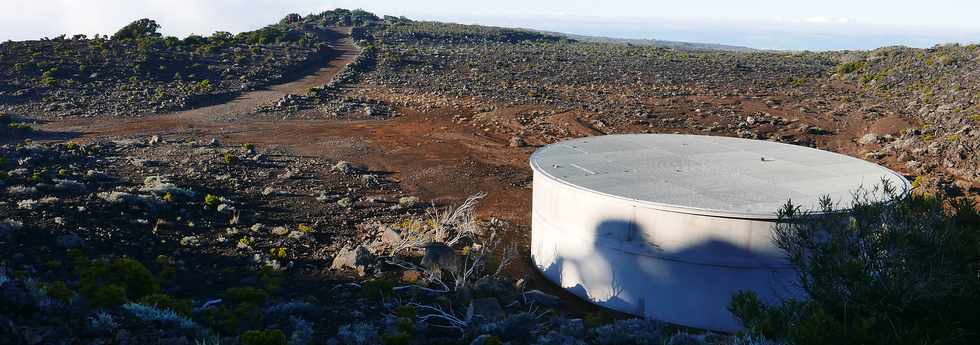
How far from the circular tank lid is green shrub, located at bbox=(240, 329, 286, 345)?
4.92 m

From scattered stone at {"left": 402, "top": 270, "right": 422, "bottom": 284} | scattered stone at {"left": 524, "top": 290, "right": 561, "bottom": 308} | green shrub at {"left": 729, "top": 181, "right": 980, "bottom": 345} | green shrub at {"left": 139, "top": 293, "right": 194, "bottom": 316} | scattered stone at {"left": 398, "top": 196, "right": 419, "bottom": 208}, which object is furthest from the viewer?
scattered stone at {"left": 398, "top": 196, "right": 419, "bottom": 208}

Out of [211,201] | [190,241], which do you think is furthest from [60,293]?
[211,201]

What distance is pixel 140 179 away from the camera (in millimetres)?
17875

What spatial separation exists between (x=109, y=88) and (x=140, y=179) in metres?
20.0

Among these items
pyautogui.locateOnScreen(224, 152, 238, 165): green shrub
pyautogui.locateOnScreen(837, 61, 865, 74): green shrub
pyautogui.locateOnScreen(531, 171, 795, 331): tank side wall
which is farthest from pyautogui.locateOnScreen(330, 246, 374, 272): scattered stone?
pyautogui.locateOnScreen(837, 61, 865, 74): green shrub

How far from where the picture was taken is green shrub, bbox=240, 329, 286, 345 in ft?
24.6

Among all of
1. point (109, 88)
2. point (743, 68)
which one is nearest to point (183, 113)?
point (109, 88)

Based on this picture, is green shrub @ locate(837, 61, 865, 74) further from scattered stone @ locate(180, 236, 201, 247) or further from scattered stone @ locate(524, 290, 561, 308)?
scattered stone @ locate(180, 236, 201, 247)

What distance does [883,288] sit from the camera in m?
6.82

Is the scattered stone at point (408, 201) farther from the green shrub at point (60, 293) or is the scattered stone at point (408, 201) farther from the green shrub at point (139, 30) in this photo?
the green shrub at point (139, 30)

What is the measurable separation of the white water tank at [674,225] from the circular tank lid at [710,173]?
0.8 inches

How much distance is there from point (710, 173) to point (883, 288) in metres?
5.05

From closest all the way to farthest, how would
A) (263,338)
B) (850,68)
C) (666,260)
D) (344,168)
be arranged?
(263,338), (666,260), (344,168), (850,68)

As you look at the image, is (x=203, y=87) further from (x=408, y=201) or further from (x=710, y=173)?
(x=710, y=173)
